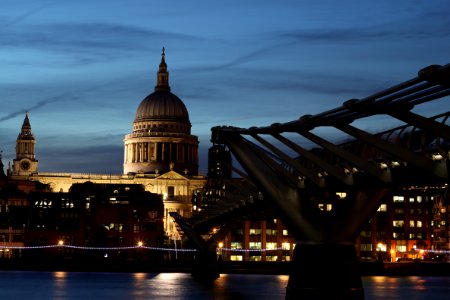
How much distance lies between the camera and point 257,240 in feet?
525

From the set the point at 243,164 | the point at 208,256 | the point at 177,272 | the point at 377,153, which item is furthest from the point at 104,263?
the point at 377,153

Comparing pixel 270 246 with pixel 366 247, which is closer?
pixel 366 247

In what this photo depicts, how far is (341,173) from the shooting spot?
4500cm

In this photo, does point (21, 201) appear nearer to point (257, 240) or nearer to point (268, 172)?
point (257, 240)

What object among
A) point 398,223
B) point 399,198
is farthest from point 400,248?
point 399,198

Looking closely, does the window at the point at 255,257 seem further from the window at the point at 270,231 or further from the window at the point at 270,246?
the window at the point at 270,231

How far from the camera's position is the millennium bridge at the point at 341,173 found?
36.5 metres

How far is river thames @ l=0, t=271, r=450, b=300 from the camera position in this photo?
7950cm

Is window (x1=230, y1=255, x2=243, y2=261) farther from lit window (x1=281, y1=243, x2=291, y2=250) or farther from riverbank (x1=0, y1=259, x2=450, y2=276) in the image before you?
riverbank (x1=0, y1=259, x2=450, y2=276)

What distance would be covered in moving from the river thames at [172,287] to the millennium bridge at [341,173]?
80.0 ft

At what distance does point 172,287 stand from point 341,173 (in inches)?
1844

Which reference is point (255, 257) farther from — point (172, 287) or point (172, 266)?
point (172, 287)

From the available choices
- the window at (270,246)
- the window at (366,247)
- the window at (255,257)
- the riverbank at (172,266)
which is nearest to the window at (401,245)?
the window at (366,247)

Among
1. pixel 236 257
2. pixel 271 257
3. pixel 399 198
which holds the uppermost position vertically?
pixel 399 198
